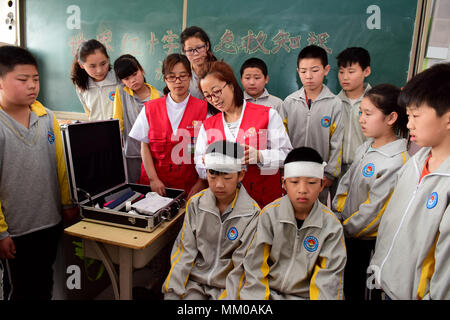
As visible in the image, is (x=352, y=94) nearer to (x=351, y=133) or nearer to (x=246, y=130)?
(x=351, y=133)

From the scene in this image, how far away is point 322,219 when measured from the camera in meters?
1.30

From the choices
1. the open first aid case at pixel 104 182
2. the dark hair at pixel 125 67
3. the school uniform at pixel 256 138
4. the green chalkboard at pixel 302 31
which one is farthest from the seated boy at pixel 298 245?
the green chalkboard at pixel 302 31

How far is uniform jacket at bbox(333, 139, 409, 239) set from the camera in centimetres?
142

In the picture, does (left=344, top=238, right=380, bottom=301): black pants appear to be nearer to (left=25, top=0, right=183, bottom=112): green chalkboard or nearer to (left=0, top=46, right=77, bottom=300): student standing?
(left=0, top=46, right=77, bottom=300): student standing

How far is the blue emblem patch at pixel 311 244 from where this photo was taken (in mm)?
1275

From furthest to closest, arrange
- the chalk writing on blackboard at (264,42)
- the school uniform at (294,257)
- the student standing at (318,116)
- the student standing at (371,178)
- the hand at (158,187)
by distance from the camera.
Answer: the chalk writing on blackboard at (264,42) < the student standing at (318,116) < the hand at (158,187) < the student standing at (371,178) < the school uniform at (294,257)

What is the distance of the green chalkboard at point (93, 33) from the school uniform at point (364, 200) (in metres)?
2.46

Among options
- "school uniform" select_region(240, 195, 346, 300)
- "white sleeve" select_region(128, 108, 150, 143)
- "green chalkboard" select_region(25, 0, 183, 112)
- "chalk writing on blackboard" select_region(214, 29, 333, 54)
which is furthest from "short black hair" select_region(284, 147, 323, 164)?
"green chalkboard" select_region(25, 0, 183, 112)

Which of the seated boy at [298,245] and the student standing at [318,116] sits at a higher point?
the student standing at [318,116]

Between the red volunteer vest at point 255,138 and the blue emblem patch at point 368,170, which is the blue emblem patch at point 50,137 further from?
the blue emblem patch at point 368,170

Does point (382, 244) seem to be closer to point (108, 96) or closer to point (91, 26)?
point (108, 96)
